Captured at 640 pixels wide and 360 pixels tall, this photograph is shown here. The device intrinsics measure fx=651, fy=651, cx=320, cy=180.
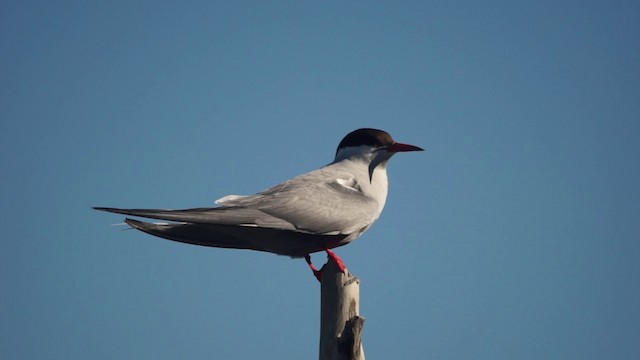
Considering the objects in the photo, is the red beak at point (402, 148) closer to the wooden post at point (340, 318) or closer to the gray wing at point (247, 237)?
the gray wing at point (247, 237)

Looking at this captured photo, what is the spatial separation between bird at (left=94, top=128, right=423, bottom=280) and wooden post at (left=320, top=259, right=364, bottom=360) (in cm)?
17

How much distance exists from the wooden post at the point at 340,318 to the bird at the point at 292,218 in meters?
0.17

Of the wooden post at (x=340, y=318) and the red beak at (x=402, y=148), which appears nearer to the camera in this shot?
the wooden post at (x=340, y=318)

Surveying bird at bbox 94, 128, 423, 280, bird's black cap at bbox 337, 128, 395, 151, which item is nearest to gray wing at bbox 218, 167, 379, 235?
bird at bbox 94, 128, 423, 280

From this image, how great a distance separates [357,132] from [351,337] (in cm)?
222

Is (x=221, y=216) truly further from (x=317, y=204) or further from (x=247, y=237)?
(x=317, y=204)

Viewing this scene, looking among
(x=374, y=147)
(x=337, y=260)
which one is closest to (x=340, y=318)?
(x=337, y=260)

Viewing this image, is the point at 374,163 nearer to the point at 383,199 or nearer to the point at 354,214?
the point at 383,199

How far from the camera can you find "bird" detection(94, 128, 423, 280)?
4.60 metres

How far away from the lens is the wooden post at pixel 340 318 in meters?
4.11

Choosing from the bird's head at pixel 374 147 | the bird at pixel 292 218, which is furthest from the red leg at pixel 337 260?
the bird's head at pixel 374 147

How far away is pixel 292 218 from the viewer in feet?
15.6

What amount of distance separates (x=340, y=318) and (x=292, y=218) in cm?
86

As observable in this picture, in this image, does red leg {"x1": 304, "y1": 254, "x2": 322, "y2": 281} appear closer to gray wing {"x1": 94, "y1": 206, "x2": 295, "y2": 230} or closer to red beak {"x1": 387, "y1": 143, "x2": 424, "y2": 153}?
gray wing {"x1": 94, "y1": 206, "x2": 295, "y2": 230}
